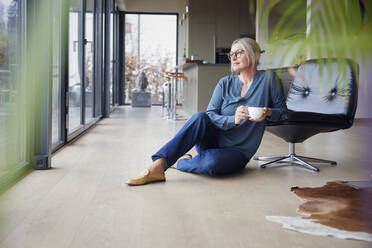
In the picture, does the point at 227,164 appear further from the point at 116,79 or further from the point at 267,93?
the point at 116,79

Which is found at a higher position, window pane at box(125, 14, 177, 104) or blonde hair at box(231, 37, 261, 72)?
window pane at box(125, 14, 177, 104)

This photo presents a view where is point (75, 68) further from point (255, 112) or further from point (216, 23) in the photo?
point (216, 23)

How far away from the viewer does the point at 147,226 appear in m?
1.63

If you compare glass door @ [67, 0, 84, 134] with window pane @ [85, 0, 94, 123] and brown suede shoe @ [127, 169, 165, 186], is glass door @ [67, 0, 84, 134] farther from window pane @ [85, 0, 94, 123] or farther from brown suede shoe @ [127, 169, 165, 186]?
brown suede shoe @ [127, 169, 165, 186]

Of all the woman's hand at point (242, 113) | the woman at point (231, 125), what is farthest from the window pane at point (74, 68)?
the woman's hand at point (242, 113)

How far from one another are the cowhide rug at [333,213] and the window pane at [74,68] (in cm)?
269

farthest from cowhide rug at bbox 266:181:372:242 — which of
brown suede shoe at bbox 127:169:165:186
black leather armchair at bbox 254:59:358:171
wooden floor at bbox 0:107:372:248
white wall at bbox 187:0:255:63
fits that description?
white wall at bbox 187:0:255:63

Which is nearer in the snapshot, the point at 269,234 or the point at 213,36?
the point at 269,234

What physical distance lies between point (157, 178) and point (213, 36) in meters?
8.42

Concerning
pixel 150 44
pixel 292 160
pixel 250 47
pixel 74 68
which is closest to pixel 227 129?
pixel 250 47

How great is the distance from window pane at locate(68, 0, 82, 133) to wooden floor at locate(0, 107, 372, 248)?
100 centimetres

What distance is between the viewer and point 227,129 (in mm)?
2549

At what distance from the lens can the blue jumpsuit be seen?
2480 millimetres

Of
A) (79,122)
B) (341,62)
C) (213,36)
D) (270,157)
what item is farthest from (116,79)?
(341,62)
